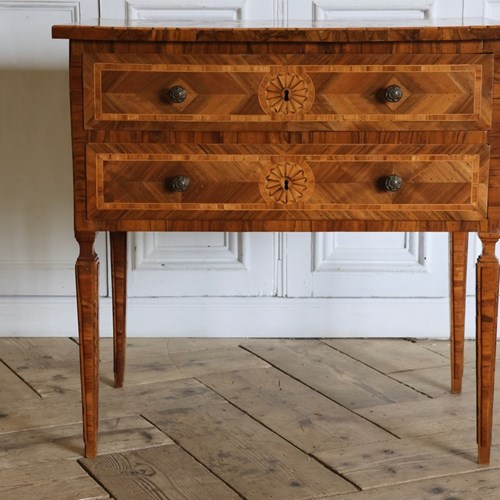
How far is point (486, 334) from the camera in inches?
67.4

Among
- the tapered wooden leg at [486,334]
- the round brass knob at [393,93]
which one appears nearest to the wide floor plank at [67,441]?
the tapered wooden leg at [486,334]

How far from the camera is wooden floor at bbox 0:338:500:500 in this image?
164cm

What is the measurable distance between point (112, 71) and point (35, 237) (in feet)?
3.16

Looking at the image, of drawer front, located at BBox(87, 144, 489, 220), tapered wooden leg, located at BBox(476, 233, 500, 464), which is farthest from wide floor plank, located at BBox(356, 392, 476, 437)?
drawer front, located at BBox(87, 144, 489, 220)

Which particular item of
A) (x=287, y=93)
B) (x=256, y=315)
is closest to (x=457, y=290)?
(x=256, y=315)

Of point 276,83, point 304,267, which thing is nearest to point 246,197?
point 276,83

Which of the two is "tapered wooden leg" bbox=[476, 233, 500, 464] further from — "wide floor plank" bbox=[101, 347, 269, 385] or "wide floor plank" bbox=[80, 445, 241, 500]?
"wide floor plank" bbox=[101, 347, 269, 385]

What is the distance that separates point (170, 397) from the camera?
6.78 ft

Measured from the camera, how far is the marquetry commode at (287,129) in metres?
1.63

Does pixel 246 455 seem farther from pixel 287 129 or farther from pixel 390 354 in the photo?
pixel 390 354

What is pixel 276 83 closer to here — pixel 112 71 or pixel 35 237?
pixel 112 71

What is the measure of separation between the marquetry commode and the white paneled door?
79cm

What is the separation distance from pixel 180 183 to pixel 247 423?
1.78 feet

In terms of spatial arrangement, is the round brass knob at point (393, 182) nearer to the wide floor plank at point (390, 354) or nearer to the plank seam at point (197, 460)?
the plank seam at point (197, 460)
